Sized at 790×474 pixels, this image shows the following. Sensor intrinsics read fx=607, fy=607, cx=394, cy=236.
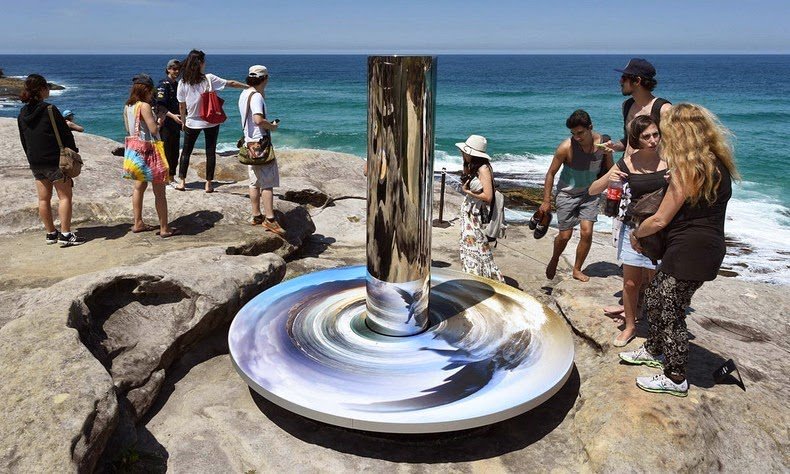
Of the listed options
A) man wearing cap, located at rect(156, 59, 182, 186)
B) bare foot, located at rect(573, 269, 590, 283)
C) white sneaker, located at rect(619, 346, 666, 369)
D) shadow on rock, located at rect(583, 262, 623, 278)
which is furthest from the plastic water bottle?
man wearing cap, located at rect(156, 59, 182, 186)

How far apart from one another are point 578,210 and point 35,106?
570cm

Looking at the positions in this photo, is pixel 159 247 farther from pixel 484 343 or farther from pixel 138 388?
pixel 484 343

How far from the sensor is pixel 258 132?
7.04 metres

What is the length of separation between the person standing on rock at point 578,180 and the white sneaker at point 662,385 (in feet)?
8.41

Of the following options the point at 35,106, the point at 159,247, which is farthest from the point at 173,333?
the point at 35,106

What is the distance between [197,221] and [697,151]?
5723 millimetres

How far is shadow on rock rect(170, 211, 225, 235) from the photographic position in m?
7.29

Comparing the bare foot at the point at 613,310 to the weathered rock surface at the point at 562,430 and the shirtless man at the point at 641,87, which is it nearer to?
the weathered rock surface at the point at 562,430

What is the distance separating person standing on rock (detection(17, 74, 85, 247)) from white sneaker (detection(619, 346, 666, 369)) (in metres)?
5.73

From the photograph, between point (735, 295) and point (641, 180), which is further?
point (735, 295)

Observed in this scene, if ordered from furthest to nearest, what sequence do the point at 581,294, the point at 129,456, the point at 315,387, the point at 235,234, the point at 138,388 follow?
1. the point at 235,234
2. the point at 581,294
3. the point at 138,388
4. the point at 315,387
5. the point at 129,456

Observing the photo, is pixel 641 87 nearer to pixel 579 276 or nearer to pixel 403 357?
pixel 579 276

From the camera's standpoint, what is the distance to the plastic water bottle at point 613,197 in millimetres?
4711

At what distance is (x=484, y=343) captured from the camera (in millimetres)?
4520
